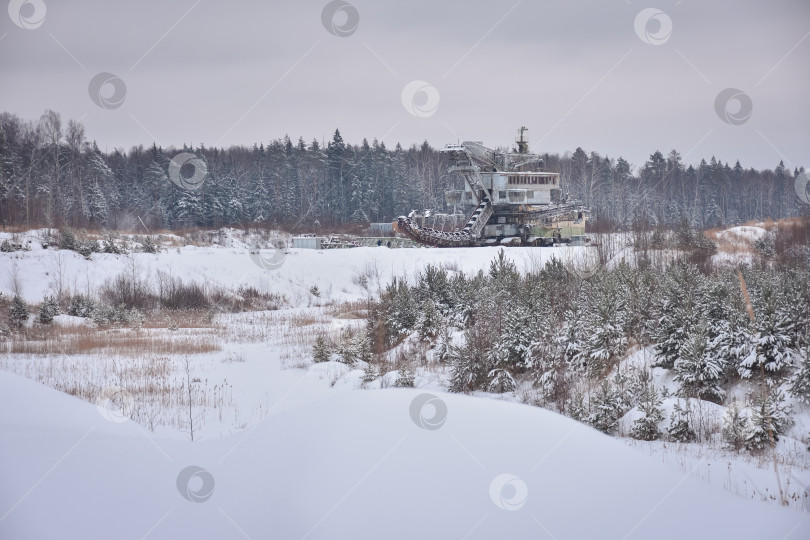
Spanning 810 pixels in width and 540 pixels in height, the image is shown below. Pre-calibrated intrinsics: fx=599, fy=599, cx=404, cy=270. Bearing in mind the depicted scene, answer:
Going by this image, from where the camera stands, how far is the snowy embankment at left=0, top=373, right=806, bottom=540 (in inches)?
204

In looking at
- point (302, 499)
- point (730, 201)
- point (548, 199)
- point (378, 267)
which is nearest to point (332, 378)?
point (302, 499)

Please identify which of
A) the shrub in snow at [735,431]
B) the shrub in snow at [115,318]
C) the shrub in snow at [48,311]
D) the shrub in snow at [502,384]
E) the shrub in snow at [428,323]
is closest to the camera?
the shrub in snow at [735,431]

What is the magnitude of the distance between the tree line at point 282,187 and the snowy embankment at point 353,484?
4436 cm

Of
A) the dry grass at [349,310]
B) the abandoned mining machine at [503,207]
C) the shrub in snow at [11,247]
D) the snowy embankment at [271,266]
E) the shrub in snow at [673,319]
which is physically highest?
the abandoned mining machine at [503,207]

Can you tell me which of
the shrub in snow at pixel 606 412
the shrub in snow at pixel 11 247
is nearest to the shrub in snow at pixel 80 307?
the shrub in snow at pixel 11 247

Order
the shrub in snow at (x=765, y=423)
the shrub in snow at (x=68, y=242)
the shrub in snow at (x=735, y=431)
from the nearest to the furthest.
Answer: the shrub in snow at (x=765, y=423) → the shrub in snow at (x=735, y=431) → the shrub in snow at (x=68, y=242)

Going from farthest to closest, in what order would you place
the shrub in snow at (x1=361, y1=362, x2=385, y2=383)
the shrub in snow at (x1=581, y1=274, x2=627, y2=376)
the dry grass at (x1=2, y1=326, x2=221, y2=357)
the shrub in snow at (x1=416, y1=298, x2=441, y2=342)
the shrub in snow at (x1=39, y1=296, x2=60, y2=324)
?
1. the shrub in snow at (x1=39, y1=296, x2=60, y2=324)
2. the dry grass at (x1=2, y1=326, x2=221, y2=357)
3. the shrub in snow at (x1=416, y1=298, x2=441, y2=342)
4. the shrub in snow at (x1=361, y1=362, x2=385, y2=383)
5. the shrub in snow at (x1=581, y1=274, x2=627, y2=376)

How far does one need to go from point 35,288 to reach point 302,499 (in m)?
26.4

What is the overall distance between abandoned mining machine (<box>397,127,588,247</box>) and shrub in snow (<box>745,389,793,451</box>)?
115 feet

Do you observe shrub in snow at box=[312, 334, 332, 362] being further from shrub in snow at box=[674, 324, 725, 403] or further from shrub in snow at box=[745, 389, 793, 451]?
shrub in snow at box=[745, 389, 793, 451]

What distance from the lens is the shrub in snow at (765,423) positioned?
26.1ft

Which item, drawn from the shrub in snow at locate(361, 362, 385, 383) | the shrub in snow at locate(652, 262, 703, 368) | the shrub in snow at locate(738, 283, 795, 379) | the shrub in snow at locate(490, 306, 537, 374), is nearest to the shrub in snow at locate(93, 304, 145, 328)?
the shrub in snow at locate(361, 362, 385, 383)

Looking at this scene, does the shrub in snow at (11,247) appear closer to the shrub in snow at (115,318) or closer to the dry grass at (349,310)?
the shrub in snow at (115,318)

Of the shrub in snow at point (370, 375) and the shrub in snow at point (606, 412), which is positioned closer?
the shrub in snow at point (606, 412)
